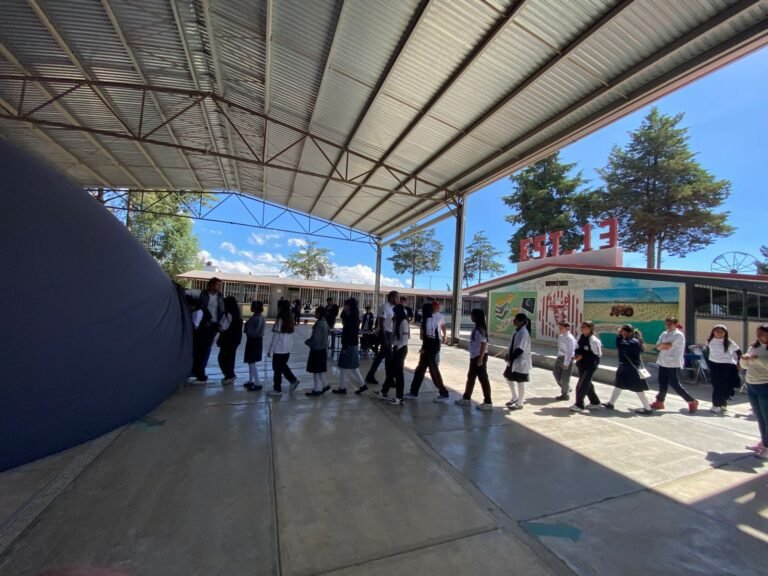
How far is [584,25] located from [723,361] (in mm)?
5639

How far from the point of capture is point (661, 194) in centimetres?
2298

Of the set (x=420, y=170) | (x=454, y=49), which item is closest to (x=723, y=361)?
(x=454, y=49)

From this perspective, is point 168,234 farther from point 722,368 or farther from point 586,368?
point 722,368

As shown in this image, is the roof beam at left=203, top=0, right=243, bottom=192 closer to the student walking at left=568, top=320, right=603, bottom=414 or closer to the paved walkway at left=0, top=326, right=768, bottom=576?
the paved walkway at left=0, top=326, right=768, bottom=576

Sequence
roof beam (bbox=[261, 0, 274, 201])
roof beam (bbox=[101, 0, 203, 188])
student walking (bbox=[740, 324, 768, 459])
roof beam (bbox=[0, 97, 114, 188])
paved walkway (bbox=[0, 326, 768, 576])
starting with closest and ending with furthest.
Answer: paved walkway (bbox=[0, 326, 768, 576]), student walking (bbox=[740, 324, 768, 459]), roof beam (bbox=[261, 0, 274, 201]), roof beam (bbox=[101, 0, 203, 188]), roof beam (bbox=[0, 97, 114, 188])

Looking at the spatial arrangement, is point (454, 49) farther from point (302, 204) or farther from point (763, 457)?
point (302, 204)

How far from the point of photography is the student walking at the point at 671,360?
5.20 metres

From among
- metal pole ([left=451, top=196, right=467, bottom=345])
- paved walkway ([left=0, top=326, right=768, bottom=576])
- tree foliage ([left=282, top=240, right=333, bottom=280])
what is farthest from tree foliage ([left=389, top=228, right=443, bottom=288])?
paved walkway ([left=0, top=326, right=768, bottom=576])

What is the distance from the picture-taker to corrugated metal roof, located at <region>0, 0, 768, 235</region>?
5.46 meters

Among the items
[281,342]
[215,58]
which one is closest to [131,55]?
[215,58]

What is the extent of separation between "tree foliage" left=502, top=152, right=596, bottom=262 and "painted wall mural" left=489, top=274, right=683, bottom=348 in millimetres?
12805

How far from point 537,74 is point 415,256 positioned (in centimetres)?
3904

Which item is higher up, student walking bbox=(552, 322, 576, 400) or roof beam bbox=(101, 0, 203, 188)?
roof beam bbox=(101, 0, 203, 188)

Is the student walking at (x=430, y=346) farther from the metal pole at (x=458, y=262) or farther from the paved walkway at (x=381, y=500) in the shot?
the metal pole at (x=458, y=262)
